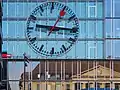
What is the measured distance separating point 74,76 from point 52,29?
5148 millimetres

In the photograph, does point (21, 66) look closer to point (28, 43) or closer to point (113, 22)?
point (28, 43)

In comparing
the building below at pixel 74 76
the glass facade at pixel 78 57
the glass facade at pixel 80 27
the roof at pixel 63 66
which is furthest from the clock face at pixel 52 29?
the building below at pixel 74 76

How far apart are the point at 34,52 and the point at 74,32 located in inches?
175

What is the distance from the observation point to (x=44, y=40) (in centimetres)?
12394

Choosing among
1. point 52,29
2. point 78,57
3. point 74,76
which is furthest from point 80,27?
point 74,76

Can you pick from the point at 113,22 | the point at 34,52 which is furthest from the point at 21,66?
the point at 113,22

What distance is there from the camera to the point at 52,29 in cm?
12394

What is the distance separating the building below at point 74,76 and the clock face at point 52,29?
1.49 m

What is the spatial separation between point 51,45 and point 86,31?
3.78 metres

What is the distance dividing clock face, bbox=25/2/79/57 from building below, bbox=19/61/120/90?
149 cm

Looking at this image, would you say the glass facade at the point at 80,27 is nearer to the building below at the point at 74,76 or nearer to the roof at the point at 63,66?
the roof at the point at 63,66

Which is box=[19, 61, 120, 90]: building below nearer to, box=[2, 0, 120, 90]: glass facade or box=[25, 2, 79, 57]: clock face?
box=[2, 0, 120, 90]: glass facade

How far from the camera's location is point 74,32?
124062mm

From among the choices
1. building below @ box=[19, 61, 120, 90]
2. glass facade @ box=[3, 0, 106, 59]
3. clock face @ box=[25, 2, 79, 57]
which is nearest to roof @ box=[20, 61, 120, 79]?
building below @ box=[19, 61, 120, 90]
